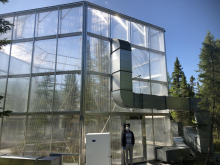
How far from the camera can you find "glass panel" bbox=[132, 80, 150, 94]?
30.8 ft

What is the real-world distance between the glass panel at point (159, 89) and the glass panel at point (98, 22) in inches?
172

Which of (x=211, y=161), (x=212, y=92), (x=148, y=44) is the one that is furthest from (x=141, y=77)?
(x=211, y=161)

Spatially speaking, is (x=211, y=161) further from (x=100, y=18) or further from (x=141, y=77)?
(x=100, y=18)

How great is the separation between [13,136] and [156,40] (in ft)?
33.0

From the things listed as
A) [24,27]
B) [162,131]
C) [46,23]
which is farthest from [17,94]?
[162,131]

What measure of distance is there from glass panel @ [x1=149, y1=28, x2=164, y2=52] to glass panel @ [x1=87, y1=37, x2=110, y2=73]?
11.8ft

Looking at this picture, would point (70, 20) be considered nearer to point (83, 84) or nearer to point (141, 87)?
point (83, 84)

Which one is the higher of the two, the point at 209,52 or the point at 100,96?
the point at 209,52

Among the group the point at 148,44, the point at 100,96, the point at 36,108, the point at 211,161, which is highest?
the point at 148,44

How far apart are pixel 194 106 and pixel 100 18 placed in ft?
24.8

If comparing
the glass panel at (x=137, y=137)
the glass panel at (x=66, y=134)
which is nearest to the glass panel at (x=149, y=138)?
the glass panel at (x=137, y=137)

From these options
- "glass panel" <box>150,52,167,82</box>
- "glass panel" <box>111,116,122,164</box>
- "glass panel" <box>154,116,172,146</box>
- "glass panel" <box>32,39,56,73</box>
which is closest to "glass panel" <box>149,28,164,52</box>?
"glass panel" <box>150,52,167,82</box>

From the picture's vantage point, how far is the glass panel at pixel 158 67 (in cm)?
1030

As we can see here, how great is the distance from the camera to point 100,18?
8.95 meters
